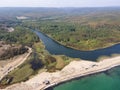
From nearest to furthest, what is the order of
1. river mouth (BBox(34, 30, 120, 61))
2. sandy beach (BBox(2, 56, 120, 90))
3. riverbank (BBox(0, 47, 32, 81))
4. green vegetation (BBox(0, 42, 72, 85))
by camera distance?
sandy beach (BBox(2, 56, 120, 90)) < green vegetation (BBox(0, 42, 72, 85)) < riverbank (BBox(0, 47, 32, 81)) < river mouth (BBox(34, 30, 120, 61))

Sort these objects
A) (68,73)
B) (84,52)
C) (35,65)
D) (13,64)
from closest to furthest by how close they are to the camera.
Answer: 1. (68,73)
2. (35,65)
3. (13,64)
4. (84,52)

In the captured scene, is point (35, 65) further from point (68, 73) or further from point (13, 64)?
point (68, 73)

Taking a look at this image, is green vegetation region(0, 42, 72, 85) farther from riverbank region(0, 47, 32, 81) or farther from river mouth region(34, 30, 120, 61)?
river mouth region(34, 30, 120, 61)

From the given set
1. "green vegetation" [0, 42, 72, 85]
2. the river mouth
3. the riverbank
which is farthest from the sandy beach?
the riverbank

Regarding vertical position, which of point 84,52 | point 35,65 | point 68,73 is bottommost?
point 84,52

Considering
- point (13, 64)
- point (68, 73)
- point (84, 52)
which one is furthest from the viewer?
point (84, 52)

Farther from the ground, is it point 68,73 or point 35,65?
point 68,73

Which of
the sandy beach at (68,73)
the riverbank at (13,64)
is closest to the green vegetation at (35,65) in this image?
the riverbank at (13,64)

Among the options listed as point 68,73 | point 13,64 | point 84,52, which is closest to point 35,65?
point 13,64

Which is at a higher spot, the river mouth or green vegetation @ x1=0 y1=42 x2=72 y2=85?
A: green vegetation @ x1=0 y1=42 x2=72 y2=85
